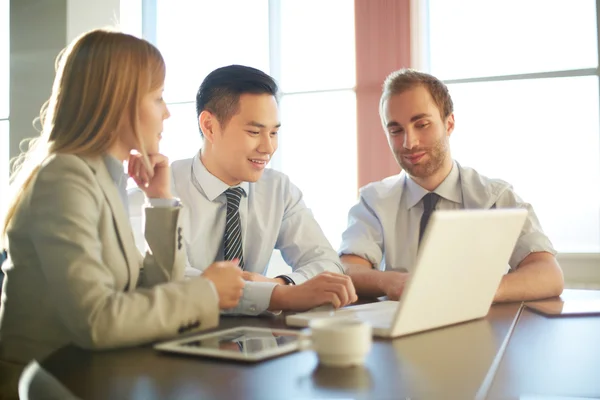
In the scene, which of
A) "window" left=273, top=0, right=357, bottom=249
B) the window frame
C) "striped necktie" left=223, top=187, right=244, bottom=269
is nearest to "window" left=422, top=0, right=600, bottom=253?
the window frame

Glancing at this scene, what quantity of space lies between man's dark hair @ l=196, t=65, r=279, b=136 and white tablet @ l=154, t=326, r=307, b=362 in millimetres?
1316

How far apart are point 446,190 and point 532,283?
0.66 meters

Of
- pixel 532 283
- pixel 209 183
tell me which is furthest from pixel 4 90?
pixel 532 283

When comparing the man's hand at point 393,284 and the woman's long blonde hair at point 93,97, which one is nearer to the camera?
the woman's long blonde hair at point 93,97

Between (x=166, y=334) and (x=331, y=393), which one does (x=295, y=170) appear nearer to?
(x=166, y=334)

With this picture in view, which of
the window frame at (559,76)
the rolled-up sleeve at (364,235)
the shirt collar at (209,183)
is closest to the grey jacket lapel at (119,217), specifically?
the shirt collar at (209,183)

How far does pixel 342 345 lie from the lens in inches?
41.1

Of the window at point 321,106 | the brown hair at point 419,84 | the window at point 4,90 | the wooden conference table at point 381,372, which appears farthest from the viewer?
the window at point 4,90

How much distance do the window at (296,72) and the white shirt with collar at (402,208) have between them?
145 centimetres

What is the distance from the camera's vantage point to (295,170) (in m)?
4.36

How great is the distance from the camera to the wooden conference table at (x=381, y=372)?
0.91 m

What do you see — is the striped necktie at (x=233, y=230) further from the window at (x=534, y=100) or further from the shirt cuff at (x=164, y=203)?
the window at (x=534, y=100)

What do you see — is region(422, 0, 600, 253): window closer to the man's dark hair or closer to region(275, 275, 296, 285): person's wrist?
the man's dark hair

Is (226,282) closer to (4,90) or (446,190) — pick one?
(446,190)
